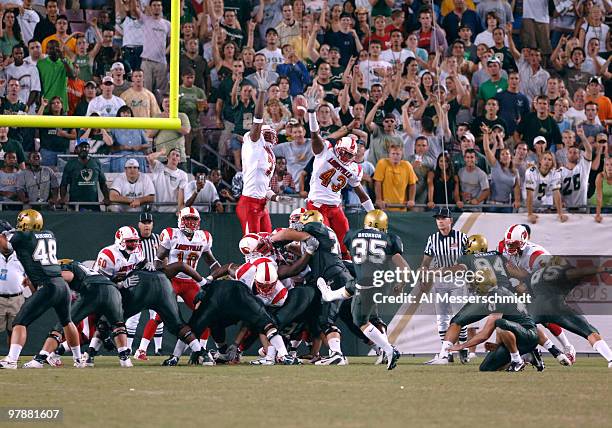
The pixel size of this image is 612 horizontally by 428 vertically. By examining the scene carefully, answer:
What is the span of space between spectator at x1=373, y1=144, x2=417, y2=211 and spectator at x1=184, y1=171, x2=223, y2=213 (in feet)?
6.90

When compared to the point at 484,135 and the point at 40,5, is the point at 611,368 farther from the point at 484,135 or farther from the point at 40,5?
the point at 40,5

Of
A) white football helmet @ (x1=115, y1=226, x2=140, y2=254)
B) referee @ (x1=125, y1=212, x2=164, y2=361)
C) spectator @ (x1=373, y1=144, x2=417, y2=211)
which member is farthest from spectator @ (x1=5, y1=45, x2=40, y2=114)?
spectator @ (x1=373, y1=144, x2=417, y2=211)

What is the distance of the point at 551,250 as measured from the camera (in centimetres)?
1515

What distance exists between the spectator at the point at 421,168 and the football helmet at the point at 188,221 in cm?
346

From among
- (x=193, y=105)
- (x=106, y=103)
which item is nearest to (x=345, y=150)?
(x=193, y=105)

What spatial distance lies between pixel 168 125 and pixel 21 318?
112 inches

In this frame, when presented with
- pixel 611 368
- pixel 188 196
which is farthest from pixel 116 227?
pixel 611 368

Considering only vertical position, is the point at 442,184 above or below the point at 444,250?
above

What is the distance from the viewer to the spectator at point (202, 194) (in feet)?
48.7

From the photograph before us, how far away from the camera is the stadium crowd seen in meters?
13.8

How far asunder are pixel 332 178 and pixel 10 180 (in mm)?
3899

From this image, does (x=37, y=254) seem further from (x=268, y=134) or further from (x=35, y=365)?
(x=268, y=134)

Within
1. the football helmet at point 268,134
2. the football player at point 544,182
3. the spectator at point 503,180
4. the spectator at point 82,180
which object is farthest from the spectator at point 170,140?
the football player at point 544,182

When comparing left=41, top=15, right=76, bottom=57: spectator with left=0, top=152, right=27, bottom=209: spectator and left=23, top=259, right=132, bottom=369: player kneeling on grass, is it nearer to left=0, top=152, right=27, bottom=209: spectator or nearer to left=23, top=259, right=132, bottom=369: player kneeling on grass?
left=0, top=152, right=27, bottom=209: spectator
